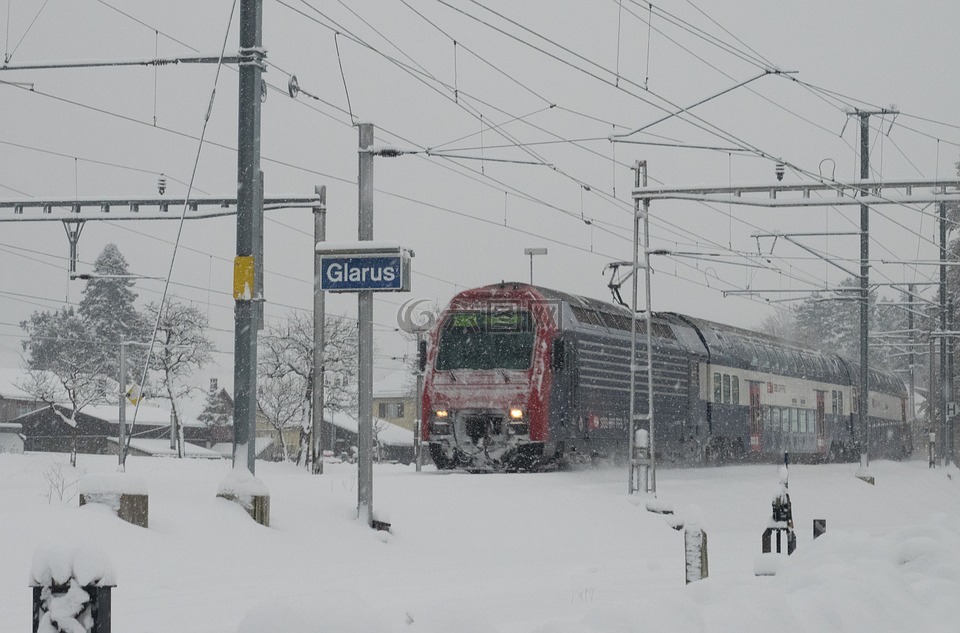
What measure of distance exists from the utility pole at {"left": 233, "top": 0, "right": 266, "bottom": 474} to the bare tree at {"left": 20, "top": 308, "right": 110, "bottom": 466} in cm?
5704

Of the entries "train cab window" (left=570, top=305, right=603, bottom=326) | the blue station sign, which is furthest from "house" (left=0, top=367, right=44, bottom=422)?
the blue station sign

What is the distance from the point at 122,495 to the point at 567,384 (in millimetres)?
12845

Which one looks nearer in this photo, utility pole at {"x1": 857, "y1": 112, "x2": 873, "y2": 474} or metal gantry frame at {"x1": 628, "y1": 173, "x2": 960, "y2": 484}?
metal gantry frame at {"x1": 628, "y1": 173, "x2": 960, "y2": 484}

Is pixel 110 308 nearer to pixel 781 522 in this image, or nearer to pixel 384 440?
pixel 384 440

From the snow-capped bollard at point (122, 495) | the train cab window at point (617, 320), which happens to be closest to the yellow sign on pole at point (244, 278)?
the snow-capped bollard at point (122, 495)

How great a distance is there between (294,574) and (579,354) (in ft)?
41.6

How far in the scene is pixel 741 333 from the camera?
114 ft

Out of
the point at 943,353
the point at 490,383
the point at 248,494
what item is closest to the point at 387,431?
the point at 943,353

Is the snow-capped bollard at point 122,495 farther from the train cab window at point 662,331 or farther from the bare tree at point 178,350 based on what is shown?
the bare tree at point 178,350

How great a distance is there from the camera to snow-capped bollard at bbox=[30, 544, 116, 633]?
470 cm

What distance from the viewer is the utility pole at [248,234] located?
1386 centimetres

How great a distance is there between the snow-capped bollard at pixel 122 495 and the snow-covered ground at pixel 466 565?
15 cm

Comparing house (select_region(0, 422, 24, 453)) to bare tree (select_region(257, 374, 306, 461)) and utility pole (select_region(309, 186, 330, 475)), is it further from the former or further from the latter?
utility pole (select_region(309, 186, 330, 475))

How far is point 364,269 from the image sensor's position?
15.1 meters
